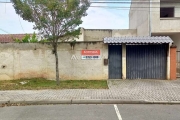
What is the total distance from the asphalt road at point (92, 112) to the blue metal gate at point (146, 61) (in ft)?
16.7

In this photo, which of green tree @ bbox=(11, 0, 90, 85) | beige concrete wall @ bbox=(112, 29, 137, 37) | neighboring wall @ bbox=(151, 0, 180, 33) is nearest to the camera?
green tree @ bbox=(11, 0, 90, 85)

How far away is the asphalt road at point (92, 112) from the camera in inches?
212

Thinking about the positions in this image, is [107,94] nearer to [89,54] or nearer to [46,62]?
[89,54]

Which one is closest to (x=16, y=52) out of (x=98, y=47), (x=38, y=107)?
(x=98, y=47)

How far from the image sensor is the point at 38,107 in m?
6.63

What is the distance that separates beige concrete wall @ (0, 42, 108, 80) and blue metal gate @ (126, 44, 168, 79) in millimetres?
1490

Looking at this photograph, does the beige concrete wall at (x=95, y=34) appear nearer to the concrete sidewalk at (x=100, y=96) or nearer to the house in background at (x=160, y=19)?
the house in background at (x=160, y=19)

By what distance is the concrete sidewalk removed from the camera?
23.3ft

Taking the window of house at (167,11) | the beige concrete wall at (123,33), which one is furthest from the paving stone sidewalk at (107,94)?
the beige concrete wall at (123,33)

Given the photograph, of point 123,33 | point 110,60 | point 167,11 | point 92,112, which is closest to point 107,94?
point 92,112

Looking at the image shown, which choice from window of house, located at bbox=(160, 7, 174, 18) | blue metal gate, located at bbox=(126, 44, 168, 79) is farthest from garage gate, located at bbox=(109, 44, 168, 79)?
window of house, located at bbox=(160, 7, 174, 18)

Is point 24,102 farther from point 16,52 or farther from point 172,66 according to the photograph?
point 172,66

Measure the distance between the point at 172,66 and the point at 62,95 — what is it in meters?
6.92

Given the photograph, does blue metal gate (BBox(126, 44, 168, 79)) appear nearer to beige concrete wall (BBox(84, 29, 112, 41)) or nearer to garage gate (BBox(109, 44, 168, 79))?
garage gate (BBox(109, 44, 168, 79))
